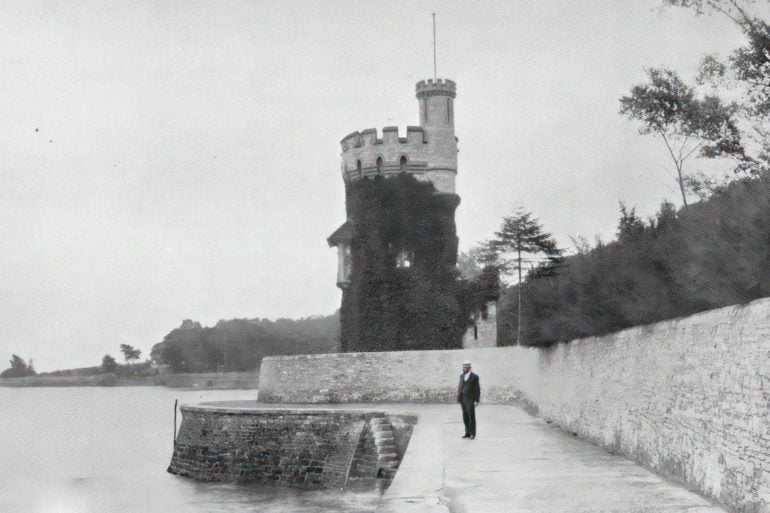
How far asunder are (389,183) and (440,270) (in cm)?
382

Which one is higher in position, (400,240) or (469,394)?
(400,240)

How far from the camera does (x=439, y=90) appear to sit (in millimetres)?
37188

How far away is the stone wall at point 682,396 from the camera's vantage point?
25.6 feet

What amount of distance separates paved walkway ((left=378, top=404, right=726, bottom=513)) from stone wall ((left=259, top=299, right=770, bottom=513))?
296 millimetres

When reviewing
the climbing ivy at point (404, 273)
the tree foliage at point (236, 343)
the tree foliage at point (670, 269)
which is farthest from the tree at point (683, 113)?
Answer: the tree foliage at point (236, 343)

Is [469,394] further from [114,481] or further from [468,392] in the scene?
[114,481]

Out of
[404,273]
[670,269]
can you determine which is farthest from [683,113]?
[404,273]

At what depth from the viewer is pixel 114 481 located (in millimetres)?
31047

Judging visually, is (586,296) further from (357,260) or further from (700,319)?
(357,260)

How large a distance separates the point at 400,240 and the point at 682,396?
25355 mm

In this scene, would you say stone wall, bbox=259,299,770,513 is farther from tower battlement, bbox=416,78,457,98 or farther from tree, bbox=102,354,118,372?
tree, bbox=102,354,118,372

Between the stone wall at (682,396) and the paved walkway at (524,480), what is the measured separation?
11.7 inches

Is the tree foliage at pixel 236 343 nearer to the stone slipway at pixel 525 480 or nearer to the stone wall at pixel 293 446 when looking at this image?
the stone wall at pixel 293 446

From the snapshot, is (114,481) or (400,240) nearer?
(114,481)
